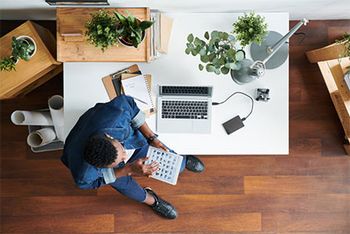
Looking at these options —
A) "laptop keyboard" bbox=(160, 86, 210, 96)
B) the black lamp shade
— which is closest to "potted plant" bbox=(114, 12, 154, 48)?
the black lamp shade

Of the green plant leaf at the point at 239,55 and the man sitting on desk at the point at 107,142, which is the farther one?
the green plant leaf at the point at 239,55

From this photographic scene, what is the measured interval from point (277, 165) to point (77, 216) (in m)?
1.32

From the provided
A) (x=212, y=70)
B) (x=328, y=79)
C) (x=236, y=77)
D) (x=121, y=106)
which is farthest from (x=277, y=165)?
(x=121, y=106)

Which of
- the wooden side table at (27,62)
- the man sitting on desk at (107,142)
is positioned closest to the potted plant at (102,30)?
the man sitting on desk at (107,142)

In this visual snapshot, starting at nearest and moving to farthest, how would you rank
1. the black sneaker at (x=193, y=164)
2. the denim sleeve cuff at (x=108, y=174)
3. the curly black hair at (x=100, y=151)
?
the curly black hair at (x=100, y=151), the denim sleeve cuff at (x=108, y=174), the black sneaker at (x=193, y=164)

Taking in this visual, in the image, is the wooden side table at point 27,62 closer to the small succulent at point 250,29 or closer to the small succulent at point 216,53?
the small succulent at point 216,53

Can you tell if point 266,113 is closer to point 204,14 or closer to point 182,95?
point 182,95

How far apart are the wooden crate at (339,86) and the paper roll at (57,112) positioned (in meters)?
1.48

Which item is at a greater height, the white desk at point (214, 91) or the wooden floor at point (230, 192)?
the white desk at point (214, 91)

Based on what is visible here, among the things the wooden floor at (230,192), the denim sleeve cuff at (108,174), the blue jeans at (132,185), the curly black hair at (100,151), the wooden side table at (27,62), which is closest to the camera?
the curly black hair at (100,151)

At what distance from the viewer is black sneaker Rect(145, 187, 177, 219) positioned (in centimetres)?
258

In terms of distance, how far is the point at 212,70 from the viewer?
5.95 ft

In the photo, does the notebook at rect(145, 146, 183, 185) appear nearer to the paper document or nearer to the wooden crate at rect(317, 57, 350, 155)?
the paper document

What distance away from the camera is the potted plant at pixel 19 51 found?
1.91 metres
